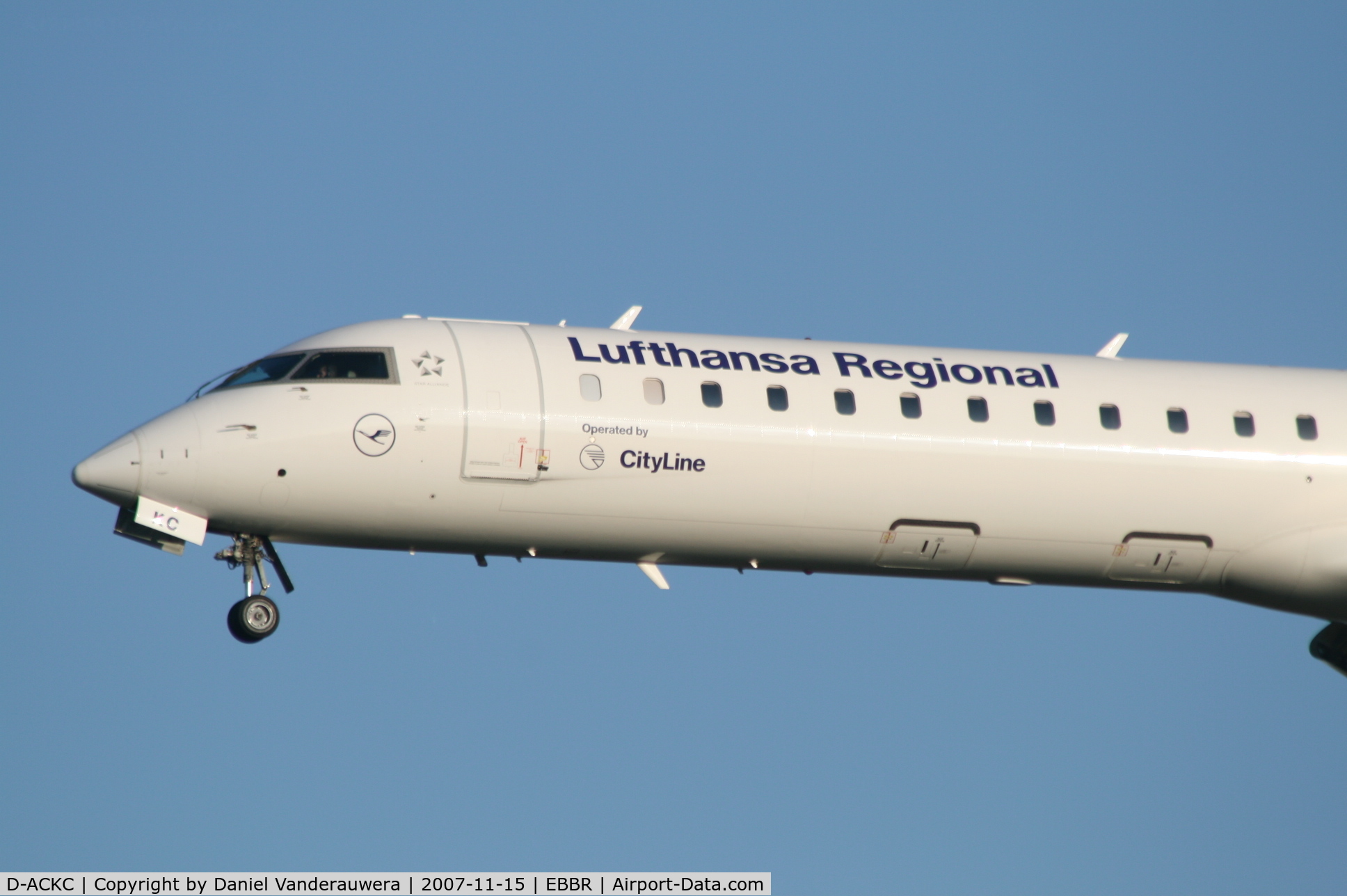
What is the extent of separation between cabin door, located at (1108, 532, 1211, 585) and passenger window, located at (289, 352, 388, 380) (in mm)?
11453

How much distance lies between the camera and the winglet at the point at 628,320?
32656mm

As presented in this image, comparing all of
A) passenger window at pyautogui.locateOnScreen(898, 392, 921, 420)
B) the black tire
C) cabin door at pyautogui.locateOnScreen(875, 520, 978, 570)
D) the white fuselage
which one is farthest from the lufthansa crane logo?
passenger window at pyautogui.locateOnScreen(898, 392, 921, 420)

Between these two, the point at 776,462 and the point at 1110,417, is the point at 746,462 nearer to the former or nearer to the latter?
the point at 776,462

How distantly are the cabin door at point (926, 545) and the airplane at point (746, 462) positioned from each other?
34 mm

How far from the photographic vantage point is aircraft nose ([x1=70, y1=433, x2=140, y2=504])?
29.4 meters

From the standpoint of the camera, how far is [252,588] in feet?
101

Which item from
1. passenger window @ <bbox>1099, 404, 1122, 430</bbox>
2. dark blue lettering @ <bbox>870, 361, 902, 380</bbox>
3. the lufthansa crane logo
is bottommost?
the lufthansa crane logo

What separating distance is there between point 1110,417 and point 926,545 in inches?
142

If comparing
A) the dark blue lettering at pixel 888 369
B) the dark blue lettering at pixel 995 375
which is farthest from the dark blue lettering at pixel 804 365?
the dark blue lettering at pixel 995 375

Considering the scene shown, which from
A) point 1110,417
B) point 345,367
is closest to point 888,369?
point 1110,417

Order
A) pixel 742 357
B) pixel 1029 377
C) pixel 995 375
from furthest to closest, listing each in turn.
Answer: pixel 1029 377 < pixel 995 375 < pixel 742 357

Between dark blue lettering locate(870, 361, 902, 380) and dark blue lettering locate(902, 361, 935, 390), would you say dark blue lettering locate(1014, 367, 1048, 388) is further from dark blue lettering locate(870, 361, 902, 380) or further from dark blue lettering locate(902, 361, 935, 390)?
dark blue lettering locate(870, 361, 902, 380)

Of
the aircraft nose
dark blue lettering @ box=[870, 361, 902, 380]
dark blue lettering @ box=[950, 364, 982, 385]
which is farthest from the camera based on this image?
dark blue lettering @ box=[950, 364, 982, 385]

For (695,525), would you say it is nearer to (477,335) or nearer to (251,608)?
(477,335)
